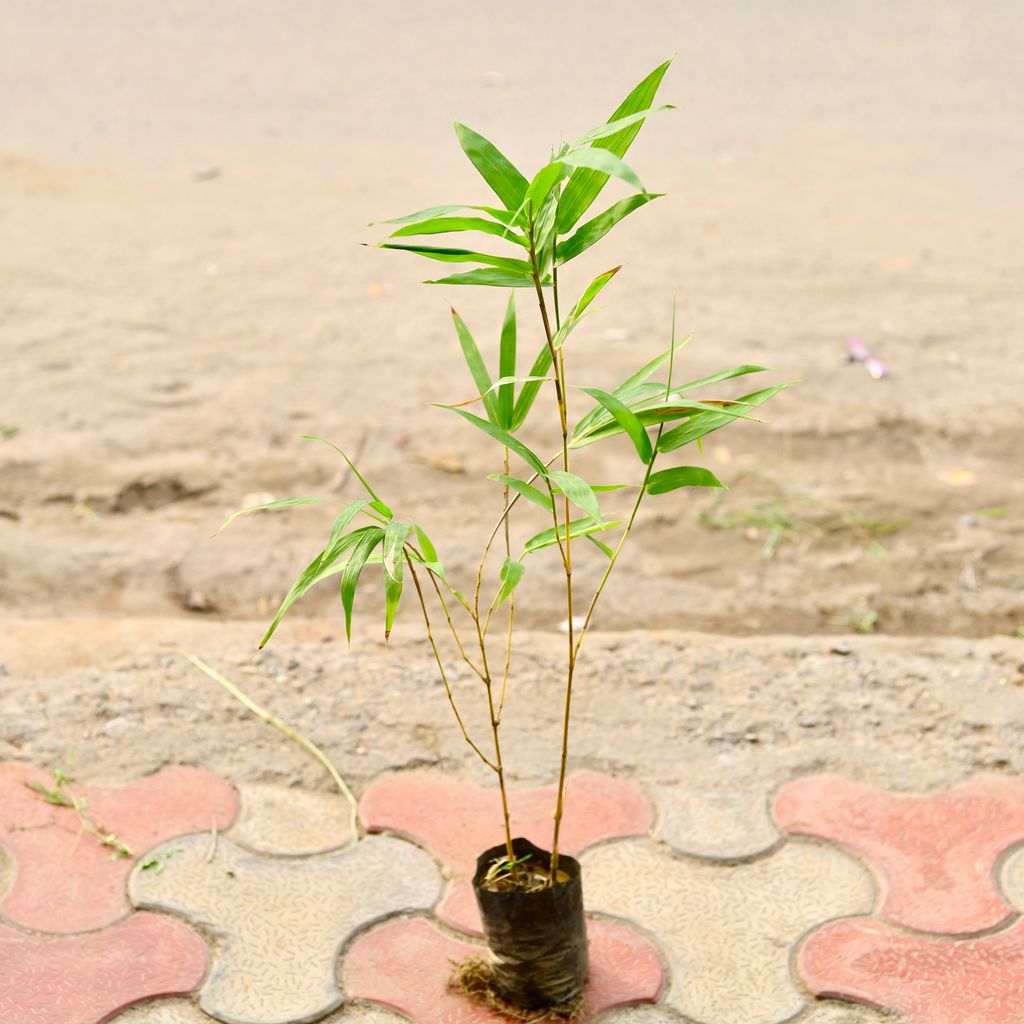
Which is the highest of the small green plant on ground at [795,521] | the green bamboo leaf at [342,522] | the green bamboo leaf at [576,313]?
the green bamboo leaf at [576,313]

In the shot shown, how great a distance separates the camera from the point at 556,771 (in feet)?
7.60

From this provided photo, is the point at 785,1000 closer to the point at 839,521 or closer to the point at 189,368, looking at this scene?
the point at 839,521

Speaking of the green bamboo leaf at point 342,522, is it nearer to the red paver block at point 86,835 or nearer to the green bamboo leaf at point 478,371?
the green bamboo leaf at point 478,371

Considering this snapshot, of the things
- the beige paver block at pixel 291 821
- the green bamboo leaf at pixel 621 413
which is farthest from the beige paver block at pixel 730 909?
the green bamboo leaf at pixel 621 413

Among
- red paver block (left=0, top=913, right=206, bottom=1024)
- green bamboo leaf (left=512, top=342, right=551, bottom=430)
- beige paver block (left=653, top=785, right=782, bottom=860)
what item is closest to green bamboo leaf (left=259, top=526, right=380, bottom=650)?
green bamboo leaf (left=512, top=342, right=551, bottom=430)

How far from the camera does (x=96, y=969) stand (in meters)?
1.89

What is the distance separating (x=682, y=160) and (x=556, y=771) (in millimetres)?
4228

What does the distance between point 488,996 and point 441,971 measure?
9 cm

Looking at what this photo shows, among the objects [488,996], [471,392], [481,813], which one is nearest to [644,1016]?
[488,996]

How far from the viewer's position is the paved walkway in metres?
1.84

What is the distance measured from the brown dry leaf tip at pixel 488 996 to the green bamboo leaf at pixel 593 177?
102 centimetres

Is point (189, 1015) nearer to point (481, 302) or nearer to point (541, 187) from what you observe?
point (541, 187)

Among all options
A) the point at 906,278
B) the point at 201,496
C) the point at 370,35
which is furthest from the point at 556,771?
the point at 370,35

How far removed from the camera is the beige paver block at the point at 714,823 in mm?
2133
